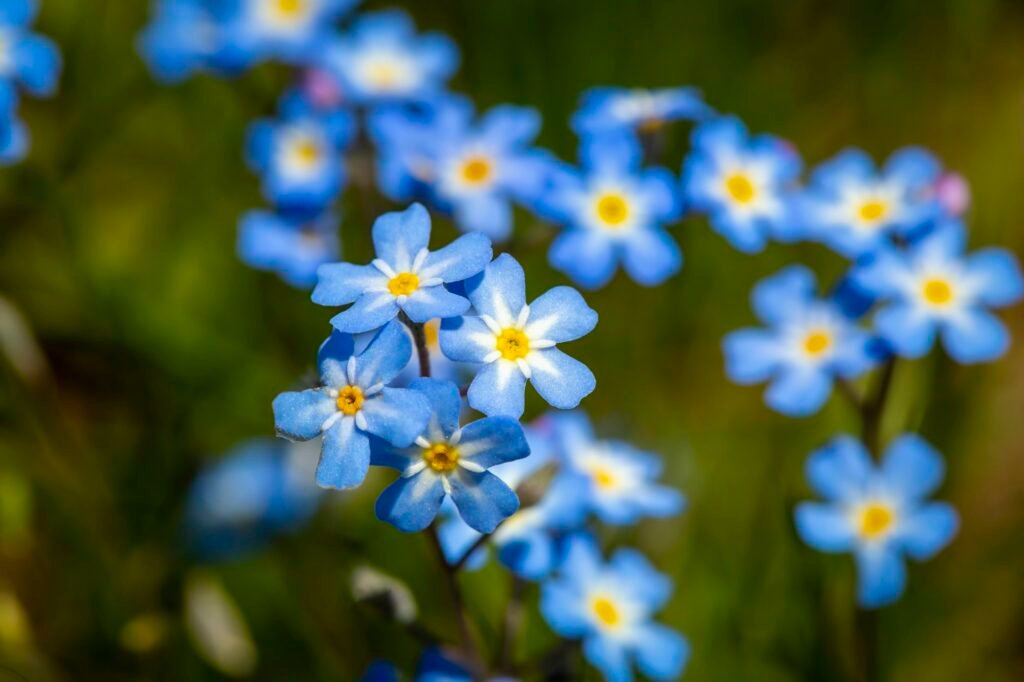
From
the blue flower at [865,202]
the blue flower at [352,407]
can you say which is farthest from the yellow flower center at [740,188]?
the blue flower at [352,407]

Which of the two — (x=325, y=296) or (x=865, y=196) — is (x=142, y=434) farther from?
(x=865, y=196)

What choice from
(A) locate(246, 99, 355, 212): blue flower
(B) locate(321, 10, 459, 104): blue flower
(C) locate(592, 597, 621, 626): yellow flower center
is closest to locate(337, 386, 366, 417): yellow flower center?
(C) locate(592, 597, 621, 626): yellow flower center

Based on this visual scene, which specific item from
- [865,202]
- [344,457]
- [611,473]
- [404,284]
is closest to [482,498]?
[344,457]

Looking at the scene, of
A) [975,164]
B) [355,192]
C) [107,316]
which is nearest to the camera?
[107,316]

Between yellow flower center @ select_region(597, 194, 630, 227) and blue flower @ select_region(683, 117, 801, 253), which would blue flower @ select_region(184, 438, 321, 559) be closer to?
yellow flower center @ select_region(597, 194, 630, 227)

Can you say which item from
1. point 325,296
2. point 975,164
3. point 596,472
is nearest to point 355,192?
point 596,472

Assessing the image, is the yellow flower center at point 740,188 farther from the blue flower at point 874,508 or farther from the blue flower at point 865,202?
the blue flower at point 874,508
